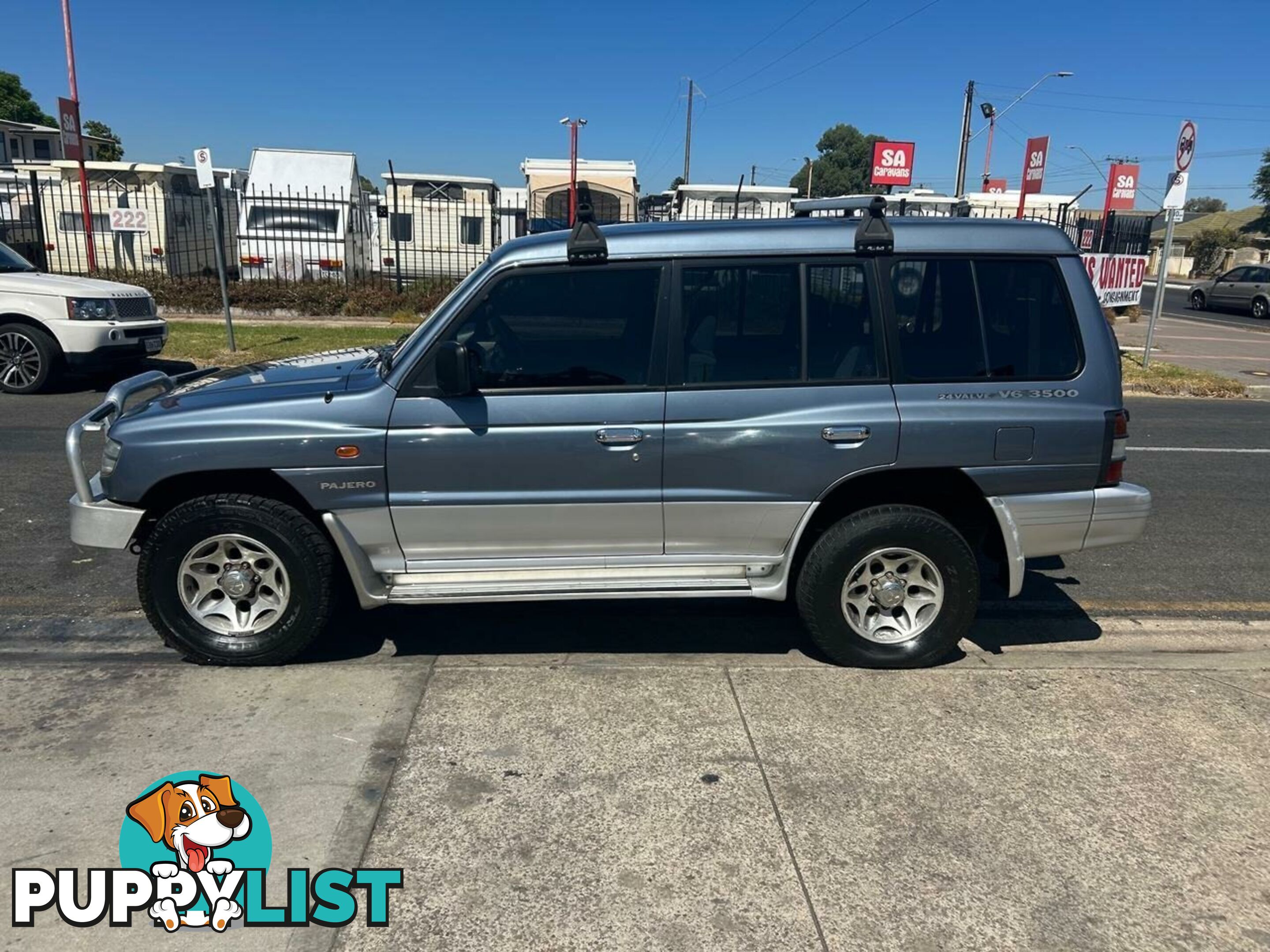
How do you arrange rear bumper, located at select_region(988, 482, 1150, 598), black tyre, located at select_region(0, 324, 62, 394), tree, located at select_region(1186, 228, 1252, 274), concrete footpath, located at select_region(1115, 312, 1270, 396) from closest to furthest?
rear bumper, located at select_region(988, 482, 1150, 598) < black tyre, located at select_region(0, 324, 62, 394) < concrete footpath, located at select_region(1115, 312, 1270, 396) < tree, located at select_region(1186, 228, 1252, 274)

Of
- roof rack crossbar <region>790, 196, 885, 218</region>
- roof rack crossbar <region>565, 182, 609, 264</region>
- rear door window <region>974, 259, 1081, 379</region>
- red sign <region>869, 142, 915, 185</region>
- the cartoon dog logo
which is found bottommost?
the cartoon dog logo

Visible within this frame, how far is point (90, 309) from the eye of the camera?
10586 millimetres

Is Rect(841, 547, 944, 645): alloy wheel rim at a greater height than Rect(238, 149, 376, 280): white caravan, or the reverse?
Rect(238, 149, 376, 280): white caravan

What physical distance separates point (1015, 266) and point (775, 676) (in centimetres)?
214

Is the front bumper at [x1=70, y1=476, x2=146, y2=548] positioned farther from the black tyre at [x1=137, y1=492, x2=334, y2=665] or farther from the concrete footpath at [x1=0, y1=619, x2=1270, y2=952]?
the concrete footpath at [x1=0, y1=619, x2=1270, y2=952]

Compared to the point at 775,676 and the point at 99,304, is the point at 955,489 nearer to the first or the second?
the point at 775,676

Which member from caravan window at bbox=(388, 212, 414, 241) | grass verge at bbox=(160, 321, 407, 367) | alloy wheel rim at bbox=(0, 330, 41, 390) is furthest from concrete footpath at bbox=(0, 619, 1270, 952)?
caravan window at bbox=(388, 212, 414, 241)

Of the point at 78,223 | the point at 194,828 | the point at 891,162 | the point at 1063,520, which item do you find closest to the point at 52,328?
the point at 194,828

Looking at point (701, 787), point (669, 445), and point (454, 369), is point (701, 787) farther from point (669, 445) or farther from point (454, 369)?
point (454, 369)

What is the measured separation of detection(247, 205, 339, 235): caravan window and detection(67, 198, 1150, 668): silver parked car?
1663cm

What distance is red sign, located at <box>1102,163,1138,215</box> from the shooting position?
20.4m

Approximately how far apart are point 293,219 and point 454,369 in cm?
1761

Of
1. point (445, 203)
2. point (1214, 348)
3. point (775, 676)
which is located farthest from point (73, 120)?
point (1214, 348)

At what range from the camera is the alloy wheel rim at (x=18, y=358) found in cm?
1046
